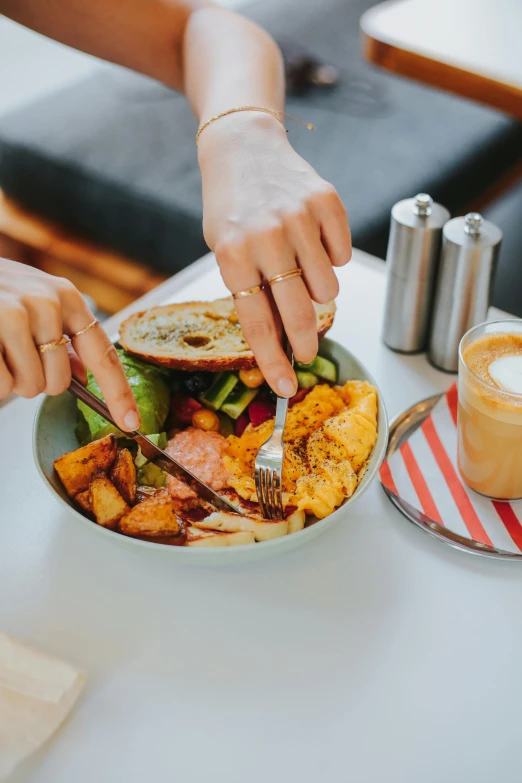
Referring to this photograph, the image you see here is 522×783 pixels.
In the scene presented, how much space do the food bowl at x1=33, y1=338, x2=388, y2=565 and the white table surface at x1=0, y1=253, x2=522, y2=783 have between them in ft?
0.18

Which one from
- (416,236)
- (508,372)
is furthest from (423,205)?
(508,372)

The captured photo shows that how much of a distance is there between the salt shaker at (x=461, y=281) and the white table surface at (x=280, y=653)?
0.34 metres

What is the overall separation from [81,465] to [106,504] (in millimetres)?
73

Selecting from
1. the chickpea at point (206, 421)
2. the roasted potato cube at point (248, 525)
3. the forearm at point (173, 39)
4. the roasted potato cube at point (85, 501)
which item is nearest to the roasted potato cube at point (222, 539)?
the roasted potato cube at point (248, 525)

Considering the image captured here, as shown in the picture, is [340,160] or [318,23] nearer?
[340,160]

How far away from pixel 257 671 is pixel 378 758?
15 centimetres

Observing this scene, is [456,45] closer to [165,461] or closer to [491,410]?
[491,410]

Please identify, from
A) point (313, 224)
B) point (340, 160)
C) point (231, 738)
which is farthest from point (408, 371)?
point (340, 160)

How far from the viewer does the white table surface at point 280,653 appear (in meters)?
0.72

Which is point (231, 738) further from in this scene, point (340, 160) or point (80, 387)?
point (340, 160)

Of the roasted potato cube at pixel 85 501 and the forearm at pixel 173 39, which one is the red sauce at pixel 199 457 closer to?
the roasted potato cube at pixel 85 501

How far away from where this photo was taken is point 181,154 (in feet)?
7.45

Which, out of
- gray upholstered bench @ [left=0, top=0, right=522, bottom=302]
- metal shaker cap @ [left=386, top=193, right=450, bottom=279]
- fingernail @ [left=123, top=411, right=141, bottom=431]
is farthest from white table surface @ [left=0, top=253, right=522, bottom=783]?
gray upholstered bench @ [left=0, top=0, right=522, bottom=302]

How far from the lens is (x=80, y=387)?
86 cm
